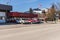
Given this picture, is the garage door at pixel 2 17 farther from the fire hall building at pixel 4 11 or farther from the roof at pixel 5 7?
the roof at pixel 5 7

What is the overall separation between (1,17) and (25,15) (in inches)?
466

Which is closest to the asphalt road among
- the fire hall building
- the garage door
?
the garage door

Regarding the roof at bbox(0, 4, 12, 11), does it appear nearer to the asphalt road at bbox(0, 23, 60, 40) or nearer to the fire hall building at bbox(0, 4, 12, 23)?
the fire hall building at bbox(0, 4, 12, 23)

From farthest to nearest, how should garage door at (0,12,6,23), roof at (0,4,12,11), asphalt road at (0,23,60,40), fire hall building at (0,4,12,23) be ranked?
roof at (0,4,12,11)
fire hall building at (0,4,12,23)
garage door at (0,12,6,23)
asphalt road at (0,23,60,40)

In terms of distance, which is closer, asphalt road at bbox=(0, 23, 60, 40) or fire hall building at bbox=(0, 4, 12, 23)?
asphalt road at bbox=(0, 23, 60, 40)

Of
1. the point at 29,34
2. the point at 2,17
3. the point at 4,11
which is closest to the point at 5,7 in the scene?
the point at 4,11

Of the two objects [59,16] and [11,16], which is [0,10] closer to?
[11,16]

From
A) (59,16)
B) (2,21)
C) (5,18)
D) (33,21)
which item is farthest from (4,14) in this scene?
(59,16)

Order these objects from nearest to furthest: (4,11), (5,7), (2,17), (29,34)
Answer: (29,34), (2,17), (5,7), (4,11)

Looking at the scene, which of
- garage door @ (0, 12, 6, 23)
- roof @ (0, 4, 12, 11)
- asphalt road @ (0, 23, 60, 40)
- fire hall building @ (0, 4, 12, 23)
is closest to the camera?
asphalt road @ (0, 23, 60, 40)

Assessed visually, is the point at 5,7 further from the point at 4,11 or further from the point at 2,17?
the point at 2,17

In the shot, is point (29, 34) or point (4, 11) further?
point (4, 11)

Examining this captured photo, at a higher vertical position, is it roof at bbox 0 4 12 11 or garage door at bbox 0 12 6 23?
roof at bbox 0 4 12 11

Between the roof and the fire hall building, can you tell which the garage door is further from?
the roof
